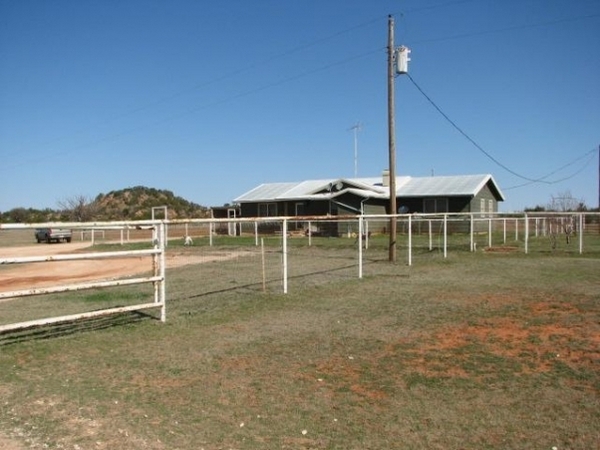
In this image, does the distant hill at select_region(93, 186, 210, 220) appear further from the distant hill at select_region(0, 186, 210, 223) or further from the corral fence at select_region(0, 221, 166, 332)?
the corral fence at select_region(0, 221, 166, 332)

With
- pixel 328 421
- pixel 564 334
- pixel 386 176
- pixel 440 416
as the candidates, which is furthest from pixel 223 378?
pixel 386 176

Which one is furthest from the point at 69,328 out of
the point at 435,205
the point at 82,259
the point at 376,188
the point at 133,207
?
the point at 133,207

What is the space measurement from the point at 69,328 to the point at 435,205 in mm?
31400

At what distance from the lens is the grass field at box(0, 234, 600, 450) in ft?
13.4

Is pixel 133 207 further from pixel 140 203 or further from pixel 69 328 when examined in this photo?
pixel 69 328

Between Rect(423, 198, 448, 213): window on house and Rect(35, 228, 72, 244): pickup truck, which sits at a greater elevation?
Rect(423, 198, 448, 213): window on house

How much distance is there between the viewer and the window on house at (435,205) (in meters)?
36.1

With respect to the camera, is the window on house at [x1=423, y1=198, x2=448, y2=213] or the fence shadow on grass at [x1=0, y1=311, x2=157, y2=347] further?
the window on house at [x1=423, y1=198, x2=448, y2=213]

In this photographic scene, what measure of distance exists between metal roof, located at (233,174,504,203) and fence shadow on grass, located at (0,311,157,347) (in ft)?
90.7

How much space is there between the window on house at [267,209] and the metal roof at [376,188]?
25.2 inches

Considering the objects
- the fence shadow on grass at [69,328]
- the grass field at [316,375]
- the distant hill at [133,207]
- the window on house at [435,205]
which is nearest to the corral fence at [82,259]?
the fence shadow on grass at [69,328]

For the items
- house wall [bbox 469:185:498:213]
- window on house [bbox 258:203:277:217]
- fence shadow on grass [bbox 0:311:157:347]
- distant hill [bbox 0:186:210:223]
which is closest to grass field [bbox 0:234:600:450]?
fence shadow on grass [bbox 0:311:157:347]

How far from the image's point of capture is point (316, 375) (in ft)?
18.0

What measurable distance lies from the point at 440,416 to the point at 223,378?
86.8 inches
